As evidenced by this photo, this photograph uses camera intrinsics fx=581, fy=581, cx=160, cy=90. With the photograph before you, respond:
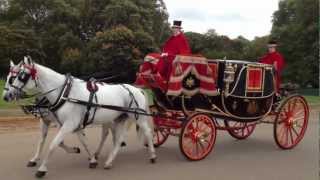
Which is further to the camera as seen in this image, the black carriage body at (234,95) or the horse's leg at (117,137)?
the black carriage body at (234,95)

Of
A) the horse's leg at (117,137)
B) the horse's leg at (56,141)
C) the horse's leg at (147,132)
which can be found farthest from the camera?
the horse's leg at (147,132)

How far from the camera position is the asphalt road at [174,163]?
9.05 m

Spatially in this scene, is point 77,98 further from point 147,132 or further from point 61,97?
point 147,132

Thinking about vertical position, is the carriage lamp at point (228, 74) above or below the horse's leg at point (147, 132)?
above

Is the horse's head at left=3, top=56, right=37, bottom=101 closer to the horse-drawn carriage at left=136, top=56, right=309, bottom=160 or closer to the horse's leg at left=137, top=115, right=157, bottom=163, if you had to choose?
the horse's leg at left=137, top=115, right=157, bottom=163

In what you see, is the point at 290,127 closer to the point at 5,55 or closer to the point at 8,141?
the point at 8,141

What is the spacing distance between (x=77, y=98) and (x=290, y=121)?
5.07 meters

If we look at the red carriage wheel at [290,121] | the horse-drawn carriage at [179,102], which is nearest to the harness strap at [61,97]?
the horse-drawn carriage at [179,102]

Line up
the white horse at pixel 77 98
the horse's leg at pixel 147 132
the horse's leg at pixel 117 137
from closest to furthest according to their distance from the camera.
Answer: the white horse at pixel 77 98 → the horse's leg at pixel 117 137 → the horse's leg at pixel 147 132

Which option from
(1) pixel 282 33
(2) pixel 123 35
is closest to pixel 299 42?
(1) pixel 282 33

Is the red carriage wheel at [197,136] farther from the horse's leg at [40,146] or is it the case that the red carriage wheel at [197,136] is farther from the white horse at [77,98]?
the horse's leg at [40,146]

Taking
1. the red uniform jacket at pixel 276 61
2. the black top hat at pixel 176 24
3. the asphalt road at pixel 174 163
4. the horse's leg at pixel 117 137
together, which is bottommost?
the asphalt road at pixel 174 163

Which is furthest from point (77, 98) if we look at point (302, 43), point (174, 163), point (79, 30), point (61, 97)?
point (79, 30)

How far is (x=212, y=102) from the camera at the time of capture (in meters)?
11.1
